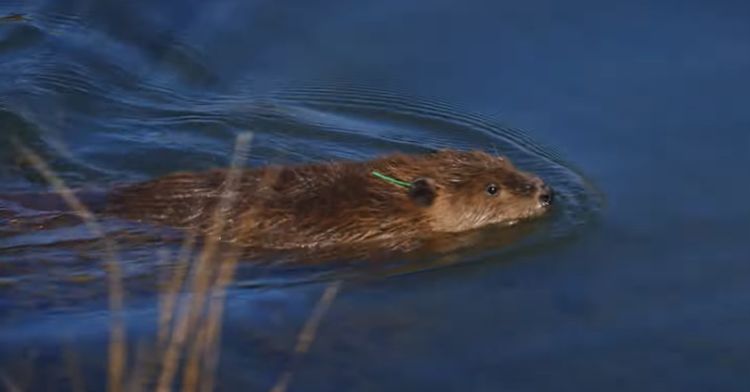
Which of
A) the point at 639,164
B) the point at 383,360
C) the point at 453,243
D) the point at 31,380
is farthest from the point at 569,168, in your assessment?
the point at 31,380

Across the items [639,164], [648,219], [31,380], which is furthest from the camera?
[639,164]

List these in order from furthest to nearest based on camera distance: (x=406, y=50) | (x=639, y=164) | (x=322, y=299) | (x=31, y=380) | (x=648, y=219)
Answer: (x=406, y=50), (x=639, y=164), (x=648, y=219), (x=322, y=299), (x=31, y=380)

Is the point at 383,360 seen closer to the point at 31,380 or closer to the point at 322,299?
the point at 322,299

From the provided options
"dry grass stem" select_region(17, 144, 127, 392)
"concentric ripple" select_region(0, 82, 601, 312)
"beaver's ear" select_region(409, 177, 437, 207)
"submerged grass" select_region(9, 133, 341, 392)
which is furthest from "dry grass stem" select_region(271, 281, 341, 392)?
"beaver's ear" select_region(409, 177, 437, 207)

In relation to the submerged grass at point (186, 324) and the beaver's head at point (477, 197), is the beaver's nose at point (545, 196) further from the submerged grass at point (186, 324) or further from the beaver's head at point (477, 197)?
the submerged grass at point (186, 324)

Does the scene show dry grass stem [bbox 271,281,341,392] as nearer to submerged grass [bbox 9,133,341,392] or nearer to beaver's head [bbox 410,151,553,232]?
submerged grass [bbox 9,133,341,392]

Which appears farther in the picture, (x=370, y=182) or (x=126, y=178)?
(x=126, y=178)

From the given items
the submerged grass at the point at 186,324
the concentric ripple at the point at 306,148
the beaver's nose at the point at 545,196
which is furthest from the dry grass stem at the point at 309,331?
the beaver's nose at the point at 545,196
